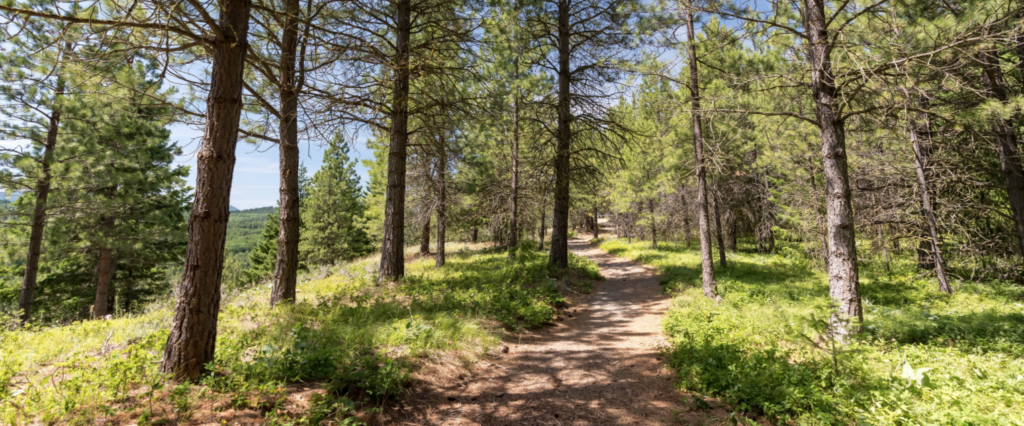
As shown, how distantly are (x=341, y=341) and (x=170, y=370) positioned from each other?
62.7 inches

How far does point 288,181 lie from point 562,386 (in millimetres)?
5619

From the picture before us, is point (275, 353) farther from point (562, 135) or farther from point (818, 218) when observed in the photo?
point (818, 218)

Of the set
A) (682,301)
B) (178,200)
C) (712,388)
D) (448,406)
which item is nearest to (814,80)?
(712,388)

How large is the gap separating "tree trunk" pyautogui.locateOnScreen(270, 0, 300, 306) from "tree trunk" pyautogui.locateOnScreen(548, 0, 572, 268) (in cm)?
681

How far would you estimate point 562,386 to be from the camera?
14.7 ft

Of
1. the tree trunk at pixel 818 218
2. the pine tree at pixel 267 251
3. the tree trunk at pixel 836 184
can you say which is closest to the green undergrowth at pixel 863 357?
the tree trunk at pixel 836 184

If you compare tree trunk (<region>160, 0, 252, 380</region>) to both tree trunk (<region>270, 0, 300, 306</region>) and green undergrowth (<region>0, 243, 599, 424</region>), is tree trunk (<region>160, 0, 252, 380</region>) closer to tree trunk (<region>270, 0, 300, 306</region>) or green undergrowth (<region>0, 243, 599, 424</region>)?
green undergrowth (<region>0, 243, 599, 424</region>)

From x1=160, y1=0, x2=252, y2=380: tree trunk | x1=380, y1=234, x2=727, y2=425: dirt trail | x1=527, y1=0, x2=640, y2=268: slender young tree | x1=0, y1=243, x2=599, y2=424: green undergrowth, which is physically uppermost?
x1=527, y1=0, x2=640, y2=268: slender young tree

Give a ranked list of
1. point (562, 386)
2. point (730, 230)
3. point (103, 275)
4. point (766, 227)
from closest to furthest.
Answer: point (562, 386) → point (103, 275) → point (766, 227) → point (730, 230)

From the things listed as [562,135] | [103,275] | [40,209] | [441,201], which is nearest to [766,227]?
[562,135]

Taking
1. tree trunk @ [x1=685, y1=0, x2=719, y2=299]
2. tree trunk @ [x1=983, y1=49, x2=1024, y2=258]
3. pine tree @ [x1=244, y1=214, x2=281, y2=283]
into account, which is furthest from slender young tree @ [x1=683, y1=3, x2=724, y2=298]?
pine tree @ [x1=244, y1=214, x2=281, y2=283]

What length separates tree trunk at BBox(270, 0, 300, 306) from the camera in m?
6.24

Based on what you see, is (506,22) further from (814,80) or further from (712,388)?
(712,388)

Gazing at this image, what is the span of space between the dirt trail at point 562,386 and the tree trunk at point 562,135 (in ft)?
13.3
